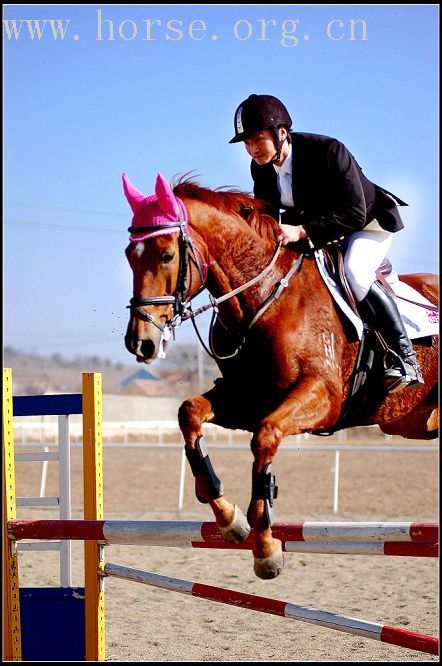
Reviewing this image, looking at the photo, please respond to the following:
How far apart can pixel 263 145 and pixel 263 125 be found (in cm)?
11

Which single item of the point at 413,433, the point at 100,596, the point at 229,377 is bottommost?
the point at 100,596

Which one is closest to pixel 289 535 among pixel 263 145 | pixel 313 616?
pixel 313 616

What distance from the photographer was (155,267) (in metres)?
3.69

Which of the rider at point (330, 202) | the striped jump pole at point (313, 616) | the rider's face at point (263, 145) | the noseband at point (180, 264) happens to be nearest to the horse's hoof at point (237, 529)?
the striped jump pole at point (313, 616)

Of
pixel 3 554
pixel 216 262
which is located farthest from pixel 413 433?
pixel 3 554

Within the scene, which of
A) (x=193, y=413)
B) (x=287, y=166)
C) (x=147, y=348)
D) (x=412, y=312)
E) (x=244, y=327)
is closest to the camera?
(x=147, y=348)

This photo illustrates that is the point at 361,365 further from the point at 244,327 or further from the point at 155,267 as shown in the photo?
the point at 155,267

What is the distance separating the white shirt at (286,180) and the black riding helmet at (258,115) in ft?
0.60

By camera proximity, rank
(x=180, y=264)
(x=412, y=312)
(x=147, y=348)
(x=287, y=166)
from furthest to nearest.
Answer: (x=412, y=312), (x=287, y=166), (x=180, y=264), (x=147, y=348)

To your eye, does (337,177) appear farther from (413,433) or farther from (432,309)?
(413,433)

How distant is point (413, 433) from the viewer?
4.72 m

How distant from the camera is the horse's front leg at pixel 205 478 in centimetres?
377

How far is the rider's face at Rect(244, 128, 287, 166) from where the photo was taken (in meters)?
4.03

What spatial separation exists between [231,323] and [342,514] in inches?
340
